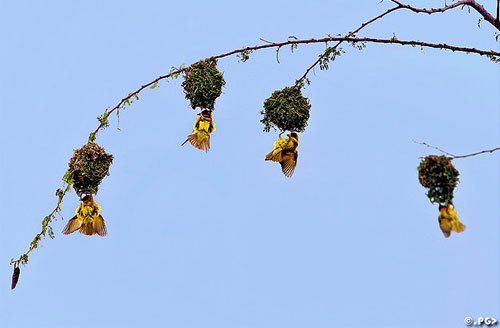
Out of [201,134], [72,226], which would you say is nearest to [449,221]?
[201,134]

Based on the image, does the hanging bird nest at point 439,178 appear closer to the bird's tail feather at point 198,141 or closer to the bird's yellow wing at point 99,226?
the bird's tail feather at point 198,141

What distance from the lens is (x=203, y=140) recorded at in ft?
13.9

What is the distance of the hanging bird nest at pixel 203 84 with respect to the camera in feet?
14.0

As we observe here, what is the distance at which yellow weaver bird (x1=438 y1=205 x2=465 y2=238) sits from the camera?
11.7 feet

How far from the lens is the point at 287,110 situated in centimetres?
430

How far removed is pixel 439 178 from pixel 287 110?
0.93 meters

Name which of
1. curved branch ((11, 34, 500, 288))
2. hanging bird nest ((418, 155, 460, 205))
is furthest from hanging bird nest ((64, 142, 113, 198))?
hanging bird nest ((418, 155, 460, 205))

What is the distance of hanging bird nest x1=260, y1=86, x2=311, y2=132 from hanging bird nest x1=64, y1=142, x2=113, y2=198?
2.74ft

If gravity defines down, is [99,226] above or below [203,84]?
below

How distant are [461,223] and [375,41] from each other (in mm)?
1077

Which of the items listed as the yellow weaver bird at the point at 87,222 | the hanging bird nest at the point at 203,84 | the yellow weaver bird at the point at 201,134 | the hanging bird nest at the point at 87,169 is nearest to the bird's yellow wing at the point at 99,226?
the yellow weaver bird at the point at 87,222

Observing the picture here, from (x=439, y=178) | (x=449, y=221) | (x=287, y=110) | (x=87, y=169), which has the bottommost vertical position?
(x=449, y=221)

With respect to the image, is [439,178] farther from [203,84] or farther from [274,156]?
[203,84]

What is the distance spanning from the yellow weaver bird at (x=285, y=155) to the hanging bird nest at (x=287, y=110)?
0.31 ft
